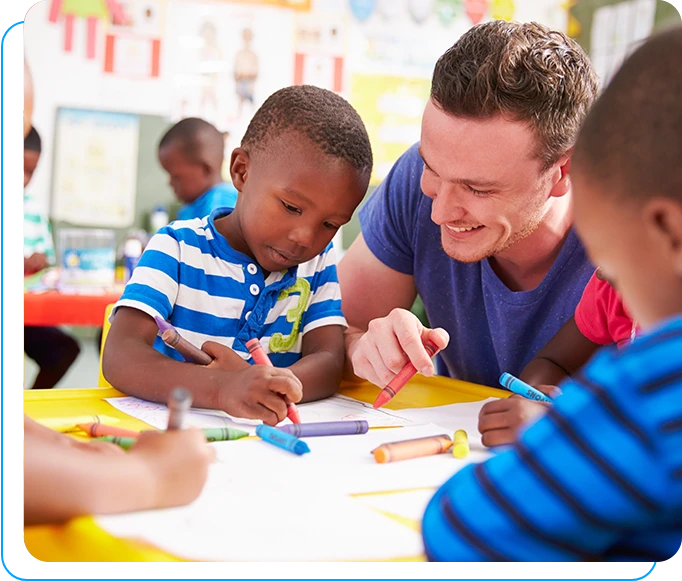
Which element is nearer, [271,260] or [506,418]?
[506,418]

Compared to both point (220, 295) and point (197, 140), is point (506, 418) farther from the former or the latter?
point (197, 140)

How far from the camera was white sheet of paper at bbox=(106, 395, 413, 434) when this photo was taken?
2.10 ft

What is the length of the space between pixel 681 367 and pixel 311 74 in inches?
131

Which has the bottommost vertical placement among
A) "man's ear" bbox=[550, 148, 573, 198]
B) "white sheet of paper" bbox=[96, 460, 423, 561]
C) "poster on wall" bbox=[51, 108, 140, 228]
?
"poster on wall" bbox=[51, 108, 140, 228]

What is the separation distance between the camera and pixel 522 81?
2.67 ft

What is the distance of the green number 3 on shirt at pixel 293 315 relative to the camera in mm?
891

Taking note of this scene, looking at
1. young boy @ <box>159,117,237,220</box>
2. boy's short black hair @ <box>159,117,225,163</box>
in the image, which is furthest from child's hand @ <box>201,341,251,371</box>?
boy's short black hair @ <box>159,117,225,163</box>

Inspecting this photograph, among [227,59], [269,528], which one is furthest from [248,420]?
[227,59]

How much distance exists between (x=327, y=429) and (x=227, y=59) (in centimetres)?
314

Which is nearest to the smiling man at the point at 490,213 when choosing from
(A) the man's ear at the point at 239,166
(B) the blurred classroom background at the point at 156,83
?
(A) the man's ear at the point at 239,166

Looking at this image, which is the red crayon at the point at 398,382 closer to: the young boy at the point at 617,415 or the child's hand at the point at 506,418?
the child's hand at the point at 506,418

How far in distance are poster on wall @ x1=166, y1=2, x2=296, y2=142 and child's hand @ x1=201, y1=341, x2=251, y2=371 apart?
2660 mm

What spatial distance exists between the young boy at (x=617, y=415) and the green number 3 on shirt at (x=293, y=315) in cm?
54

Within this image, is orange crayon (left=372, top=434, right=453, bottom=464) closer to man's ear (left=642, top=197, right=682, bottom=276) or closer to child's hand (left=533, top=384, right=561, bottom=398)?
child's hand (left=533, top=384, right=561, bottom=398)
